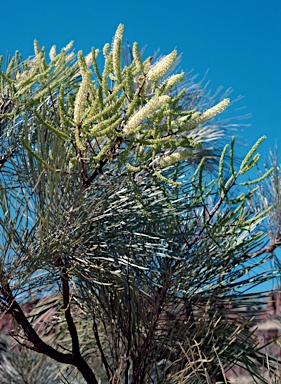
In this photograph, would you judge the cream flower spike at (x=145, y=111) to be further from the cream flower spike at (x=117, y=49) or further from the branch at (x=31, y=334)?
the branch at (x=31, y=334)

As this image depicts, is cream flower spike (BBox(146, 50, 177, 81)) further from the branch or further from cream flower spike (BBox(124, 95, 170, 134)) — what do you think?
the branch

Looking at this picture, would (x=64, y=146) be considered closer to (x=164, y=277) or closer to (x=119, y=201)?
(x=119, y=201)

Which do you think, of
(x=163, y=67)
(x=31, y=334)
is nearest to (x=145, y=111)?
(x=163, y=67)

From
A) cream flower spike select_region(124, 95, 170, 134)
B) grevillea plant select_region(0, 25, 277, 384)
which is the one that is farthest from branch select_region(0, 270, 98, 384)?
cream flower spike select_region(124, 95, 170, 134)

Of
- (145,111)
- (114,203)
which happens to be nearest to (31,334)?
(114,203)

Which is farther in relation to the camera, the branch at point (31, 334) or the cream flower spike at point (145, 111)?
the branch at point (31, 334)

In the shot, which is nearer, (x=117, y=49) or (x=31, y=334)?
(x=117, y=49)

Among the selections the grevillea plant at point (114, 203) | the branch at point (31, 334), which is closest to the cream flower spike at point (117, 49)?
the grevillea plant at point (114, 203)

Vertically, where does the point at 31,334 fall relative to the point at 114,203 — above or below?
below

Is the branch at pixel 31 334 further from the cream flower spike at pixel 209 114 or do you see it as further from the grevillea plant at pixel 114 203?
the cream flower spike at pixel 209 114

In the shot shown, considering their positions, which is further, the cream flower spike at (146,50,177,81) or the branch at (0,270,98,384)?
the branch at (0,270,98,384)

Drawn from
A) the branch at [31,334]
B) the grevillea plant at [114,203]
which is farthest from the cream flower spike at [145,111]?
the branch at [31,334]

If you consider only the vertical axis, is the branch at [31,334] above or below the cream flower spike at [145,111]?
below

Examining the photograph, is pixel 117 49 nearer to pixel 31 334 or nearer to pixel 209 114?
pixel 209 114
